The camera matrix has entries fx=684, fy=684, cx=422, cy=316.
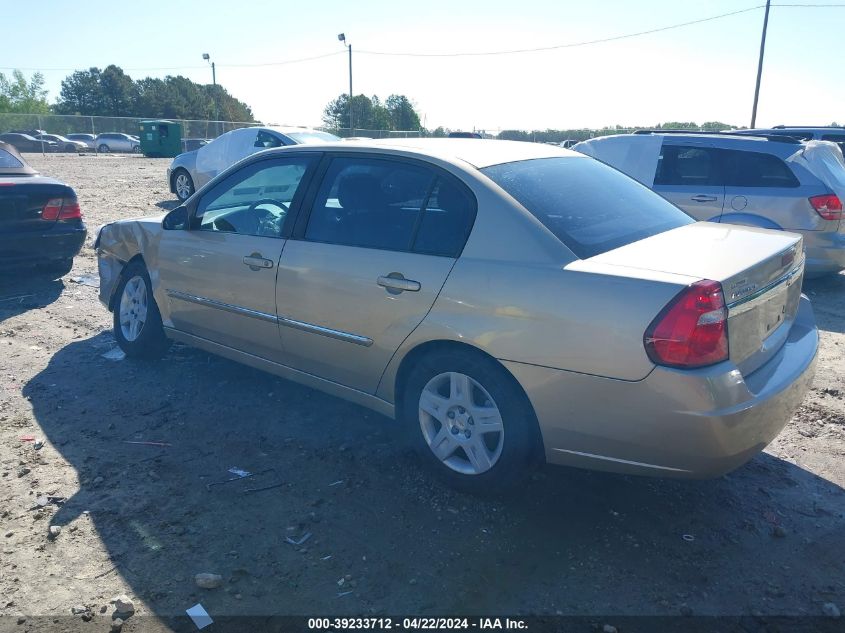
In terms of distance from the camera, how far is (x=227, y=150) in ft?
44.8

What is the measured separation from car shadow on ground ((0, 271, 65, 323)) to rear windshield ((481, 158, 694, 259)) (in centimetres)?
534

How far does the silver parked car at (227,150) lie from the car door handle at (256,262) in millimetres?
7818

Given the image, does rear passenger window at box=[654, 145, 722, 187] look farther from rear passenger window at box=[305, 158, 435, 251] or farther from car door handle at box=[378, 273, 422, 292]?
car door handle at box=[378, 273, 422, 292]

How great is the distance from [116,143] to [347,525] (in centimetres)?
4877

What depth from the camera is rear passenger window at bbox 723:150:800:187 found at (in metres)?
7.33

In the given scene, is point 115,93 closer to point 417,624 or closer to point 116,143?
point 116,143

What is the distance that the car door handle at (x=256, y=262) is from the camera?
4.12 metres

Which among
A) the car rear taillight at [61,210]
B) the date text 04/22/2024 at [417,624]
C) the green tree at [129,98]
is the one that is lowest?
the date text 04/22/2024 at [417,624]

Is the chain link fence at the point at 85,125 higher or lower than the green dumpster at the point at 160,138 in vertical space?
higher

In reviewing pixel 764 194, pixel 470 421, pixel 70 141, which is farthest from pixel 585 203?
pixel 70 141

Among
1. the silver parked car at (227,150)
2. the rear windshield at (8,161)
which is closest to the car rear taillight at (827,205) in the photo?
the silver parked car at (227,150)

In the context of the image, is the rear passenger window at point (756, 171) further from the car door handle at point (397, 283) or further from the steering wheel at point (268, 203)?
the car door handle at point (397, 283)

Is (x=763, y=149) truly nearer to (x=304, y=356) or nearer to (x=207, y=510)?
(x=304, y=356)

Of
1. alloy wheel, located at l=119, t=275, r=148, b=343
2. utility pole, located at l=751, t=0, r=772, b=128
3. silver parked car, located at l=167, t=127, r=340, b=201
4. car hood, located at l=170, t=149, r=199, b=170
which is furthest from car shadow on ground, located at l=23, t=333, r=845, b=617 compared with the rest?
utility pole, located at l=751, t=0, r=772, b=128
